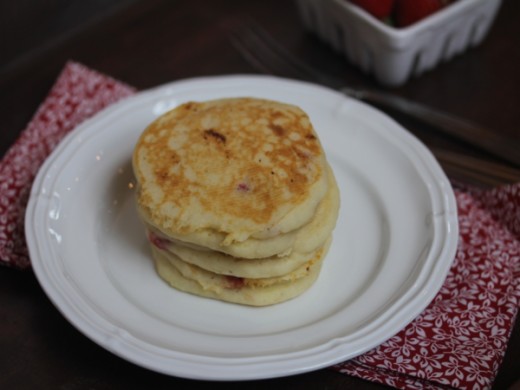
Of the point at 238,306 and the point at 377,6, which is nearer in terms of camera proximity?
the point at 238,306

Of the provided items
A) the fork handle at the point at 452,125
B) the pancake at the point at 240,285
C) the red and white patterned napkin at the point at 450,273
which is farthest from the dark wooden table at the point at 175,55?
the pancake at the point at 240,285

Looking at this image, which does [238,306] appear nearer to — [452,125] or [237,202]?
A: [237,202]

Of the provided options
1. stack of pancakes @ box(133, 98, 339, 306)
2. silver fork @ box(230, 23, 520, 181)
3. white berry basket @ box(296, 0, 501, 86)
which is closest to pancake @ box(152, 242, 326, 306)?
stack of pancakes @ box(133, 98, 339, 306)

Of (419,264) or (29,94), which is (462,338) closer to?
(419,264)

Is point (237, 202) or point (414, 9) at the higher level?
point (237, 202)

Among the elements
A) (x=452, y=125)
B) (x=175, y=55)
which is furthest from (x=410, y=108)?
(x=175, y=55)
